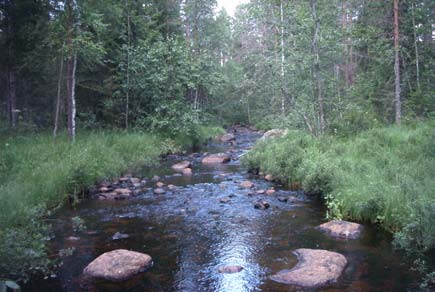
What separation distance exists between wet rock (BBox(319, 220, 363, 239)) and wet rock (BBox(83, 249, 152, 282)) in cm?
421

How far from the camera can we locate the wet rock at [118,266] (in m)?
6.71

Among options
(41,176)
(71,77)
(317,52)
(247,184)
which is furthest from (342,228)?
(71,77)

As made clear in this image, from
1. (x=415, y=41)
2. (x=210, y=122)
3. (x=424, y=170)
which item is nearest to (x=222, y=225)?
(x=424, y=170)

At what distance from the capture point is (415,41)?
1944 cm

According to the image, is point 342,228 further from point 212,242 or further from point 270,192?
point 270,192

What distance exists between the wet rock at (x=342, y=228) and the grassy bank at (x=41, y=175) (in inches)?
236

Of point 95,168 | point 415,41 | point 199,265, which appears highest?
→ point 415,41

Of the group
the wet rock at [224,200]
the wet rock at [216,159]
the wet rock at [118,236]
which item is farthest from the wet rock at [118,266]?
the wet rock at [216,159]

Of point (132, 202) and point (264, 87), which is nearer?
point (132, 202)

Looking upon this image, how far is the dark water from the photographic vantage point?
6527mm

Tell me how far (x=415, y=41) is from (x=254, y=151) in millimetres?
10132

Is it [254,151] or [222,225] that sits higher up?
[254,151]

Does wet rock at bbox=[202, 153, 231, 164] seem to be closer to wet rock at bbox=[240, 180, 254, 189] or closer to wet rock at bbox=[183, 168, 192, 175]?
wet rock at bbox=[183, 168, 192, 175]

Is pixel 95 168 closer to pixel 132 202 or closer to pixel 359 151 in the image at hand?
pixel 132 202
